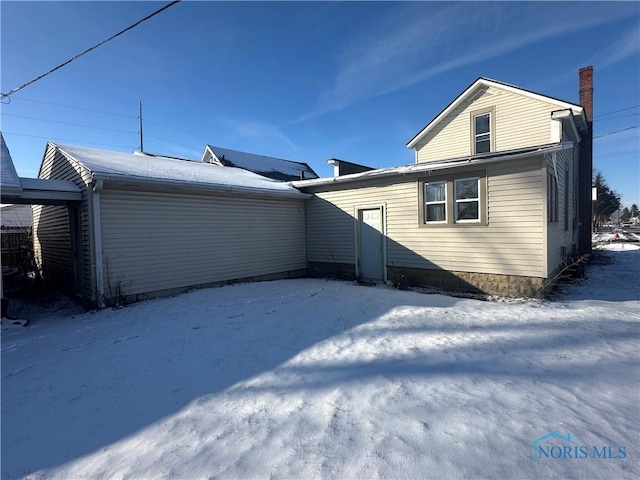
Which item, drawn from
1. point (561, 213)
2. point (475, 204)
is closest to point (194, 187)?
point (475, 204)

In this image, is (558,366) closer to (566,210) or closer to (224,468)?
(224,468)

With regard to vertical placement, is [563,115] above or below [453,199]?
above

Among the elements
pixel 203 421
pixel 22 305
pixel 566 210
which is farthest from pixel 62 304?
pixel 566 210

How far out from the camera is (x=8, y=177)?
651 cm

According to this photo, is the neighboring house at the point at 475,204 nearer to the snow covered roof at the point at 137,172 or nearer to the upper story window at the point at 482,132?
the upper story window at the point at 482,132

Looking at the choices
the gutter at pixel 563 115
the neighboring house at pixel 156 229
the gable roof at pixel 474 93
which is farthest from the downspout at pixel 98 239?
the gutter at pixel 563 115

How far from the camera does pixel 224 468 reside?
89.2 inches

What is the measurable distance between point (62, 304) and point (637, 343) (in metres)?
11.3

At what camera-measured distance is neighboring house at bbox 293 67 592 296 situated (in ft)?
23.2

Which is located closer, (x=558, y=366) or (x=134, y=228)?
(x=558, y=366)

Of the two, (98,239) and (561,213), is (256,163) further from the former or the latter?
(561,213)

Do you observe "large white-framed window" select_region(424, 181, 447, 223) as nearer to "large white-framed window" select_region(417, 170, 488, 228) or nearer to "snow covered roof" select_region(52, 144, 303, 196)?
"large white-framed window" select_region(417, 170, 488, 228)

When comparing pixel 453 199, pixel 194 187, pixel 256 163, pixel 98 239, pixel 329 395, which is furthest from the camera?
pixel 256 163

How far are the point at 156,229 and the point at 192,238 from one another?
36.5 inches
